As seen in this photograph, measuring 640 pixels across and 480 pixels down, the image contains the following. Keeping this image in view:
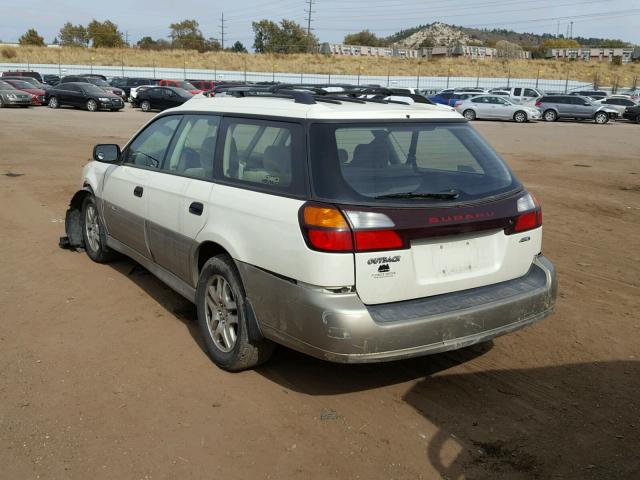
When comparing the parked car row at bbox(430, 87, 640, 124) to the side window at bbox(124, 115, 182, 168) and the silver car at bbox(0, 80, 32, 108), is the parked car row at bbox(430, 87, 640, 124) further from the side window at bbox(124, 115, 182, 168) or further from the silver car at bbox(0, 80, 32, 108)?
the side window at bbox(124, 115, 182, 168)

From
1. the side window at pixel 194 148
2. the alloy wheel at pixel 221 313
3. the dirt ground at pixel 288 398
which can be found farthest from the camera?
the side window at pixel 194 148

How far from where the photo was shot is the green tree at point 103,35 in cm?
9650

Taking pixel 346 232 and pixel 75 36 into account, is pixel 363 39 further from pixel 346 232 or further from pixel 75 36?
pixel 346 232

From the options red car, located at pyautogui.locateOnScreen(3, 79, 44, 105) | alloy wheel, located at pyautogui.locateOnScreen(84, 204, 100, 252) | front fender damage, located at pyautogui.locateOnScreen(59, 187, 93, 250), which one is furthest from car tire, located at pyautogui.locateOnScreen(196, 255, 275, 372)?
red car, located at pyautogui.locateOnScreen(3, 79, 44, 105)

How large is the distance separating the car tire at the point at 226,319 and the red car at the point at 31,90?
34.2 metres

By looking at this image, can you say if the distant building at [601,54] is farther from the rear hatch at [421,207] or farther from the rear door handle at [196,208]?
the rear door handle at [196,208]

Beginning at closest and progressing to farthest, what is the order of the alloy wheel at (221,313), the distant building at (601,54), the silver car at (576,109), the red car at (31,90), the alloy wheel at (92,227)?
the alloy wheel at (221,313) → the alloy wheel at (92,227) → the red car at (31,90) → the silver car at (576,109) → the distant building at (601,54)

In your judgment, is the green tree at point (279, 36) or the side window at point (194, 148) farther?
the green tree at point (279, 36)

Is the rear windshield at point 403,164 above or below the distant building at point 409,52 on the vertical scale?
below

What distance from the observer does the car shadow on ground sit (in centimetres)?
315

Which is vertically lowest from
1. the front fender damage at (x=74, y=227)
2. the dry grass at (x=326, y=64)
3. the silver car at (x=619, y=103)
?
the front fender damage at (x=74, y=227)

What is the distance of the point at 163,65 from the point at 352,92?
237ft

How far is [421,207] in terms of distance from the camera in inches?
137

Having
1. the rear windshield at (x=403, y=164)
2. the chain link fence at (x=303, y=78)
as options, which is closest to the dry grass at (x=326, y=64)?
the chain link fence at (x=303, y=78)
